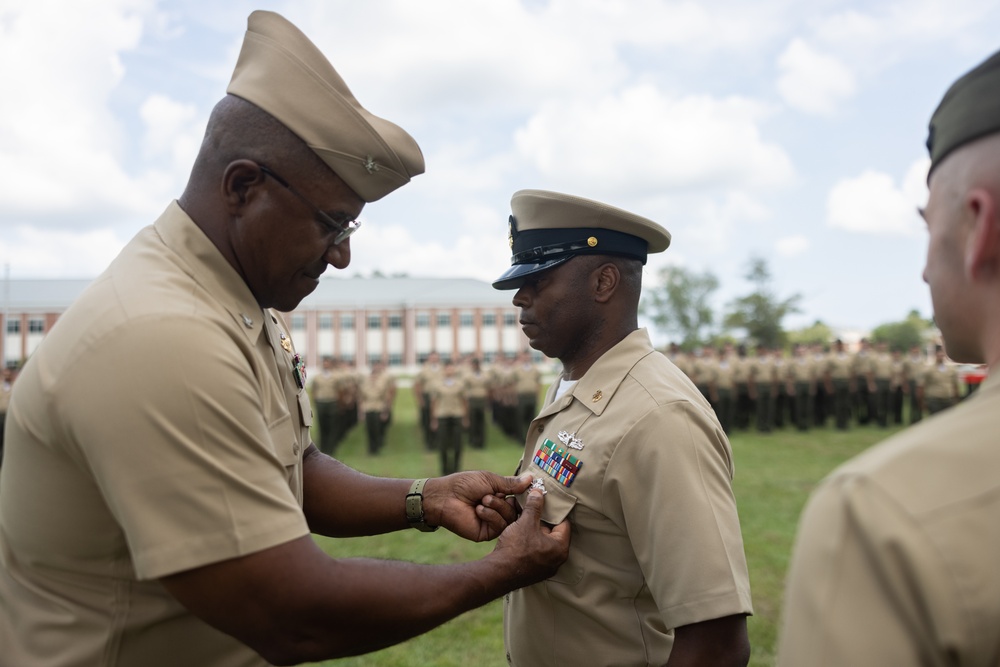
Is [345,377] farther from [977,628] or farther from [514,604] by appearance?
[977,628]

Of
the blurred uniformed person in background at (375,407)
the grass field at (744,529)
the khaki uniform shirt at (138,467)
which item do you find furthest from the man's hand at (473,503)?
the blurred uniformed person in background at (375,407)

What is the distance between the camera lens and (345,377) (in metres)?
18.5

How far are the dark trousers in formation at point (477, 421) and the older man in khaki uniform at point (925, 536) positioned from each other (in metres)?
16.6

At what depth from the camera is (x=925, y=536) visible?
86 centimetres

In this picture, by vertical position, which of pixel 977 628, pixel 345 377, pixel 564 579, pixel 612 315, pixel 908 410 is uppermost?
pixel 612 315

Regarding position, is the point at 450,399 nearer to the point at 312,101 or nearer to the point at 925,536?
the point at 312,101

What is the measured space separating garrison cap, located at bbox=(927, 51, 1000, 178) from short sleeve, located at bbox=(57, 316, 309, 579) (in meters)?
1.45

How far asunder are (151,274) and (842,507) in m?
1.60

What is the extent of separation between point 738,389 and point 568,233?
19.1m

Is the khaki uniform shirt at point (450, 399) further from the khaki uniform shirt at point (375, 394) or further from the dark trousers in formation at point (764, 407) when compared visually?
the dark trousers in formation at point (764, 407)

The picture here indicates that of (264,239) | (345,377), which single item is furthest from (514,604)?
(345,377)

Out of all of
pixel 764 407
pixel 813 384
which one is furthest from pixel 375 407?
pixel 813 384

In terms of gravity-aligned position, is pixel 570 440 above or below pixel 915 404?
above

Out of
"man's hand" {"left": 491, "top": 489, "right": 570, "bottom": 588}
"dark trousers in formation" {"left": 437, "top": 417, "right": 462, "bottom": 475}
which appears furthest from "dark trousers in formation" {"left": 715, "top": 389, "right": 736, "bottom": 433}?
"man's hand" {"left": 491, "top": 489, "right": 570, "bottom": 588}
